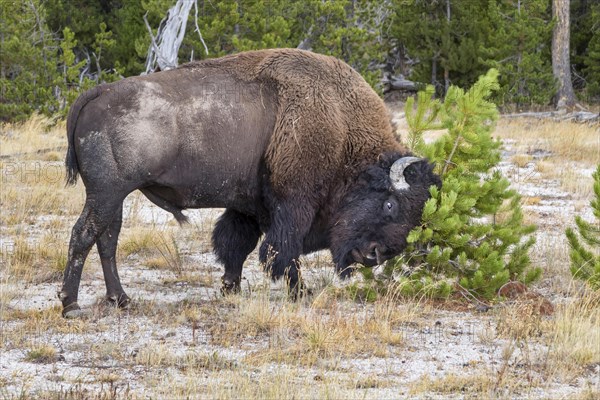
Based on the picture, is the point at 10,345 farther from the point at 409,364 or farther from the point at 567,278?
the point at 567,278

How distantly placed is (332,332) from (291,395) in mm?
1255

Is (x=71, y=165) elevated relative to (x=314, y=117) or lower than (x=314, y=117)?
lower

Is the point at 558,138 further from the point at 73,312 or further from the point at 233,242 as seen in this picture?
the point at 73,312

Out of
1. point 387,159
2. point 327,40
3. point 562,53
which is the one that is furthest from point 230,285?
point 562,53

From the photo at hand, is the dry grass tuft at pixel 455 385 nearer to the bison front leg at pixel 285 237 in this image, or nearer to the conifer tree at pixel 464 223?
the conifer tree at pixel 464 223

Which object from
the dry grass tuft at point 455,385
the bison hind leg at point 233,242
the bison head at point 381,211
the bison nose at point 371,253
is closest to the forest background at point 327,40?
the bison hind leg at point 233,242

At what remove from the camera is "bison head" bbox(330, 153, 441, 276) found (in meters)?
7.35

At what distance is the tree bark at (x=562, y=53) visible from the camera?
20.7 metres

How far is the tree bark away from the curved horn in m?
14.7

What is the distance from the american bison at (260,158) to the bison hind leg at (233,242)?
32 centimetres

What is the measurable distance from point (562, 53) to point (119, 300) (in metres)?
16.5

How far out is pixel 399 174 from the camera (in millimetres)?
7344

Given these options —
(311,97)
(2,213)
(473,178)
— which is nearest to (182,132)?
(311,97)

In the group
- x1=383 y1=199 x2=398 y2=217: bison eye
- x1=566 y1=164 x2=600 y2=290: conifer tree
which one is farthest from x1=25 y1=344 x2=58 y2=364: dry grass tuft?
x1=566 y1=164 x2=600 y2=290: conifer tree
